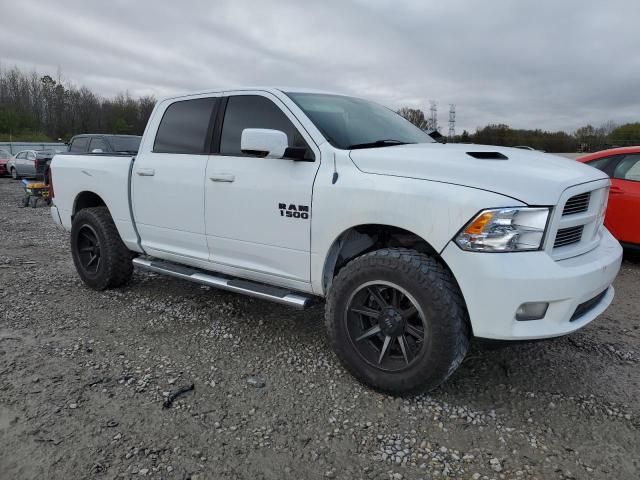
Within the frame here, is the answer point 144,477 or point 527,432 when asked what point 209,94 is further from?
point 527,432

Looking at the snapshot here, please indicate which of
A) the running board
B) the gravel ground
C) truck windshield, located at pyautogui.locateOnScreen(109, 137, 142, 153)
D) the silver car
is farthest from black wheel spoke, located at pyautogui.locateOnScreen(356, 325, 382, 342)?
the silver car

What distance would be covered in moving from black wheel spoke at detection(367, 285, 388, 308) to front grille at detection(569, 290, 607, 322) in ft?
3.44

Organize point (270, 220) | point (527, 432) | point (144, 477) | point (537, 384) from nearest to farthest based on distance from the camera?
point (144, 477)
point (527, 432)
point (537, 384)
point (270, 220)

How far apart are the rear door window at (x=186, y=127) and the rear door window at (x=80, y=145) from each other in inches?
401

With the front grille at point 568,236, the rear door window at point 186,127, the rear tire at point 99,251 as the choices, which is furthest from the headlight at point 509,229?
the rear tire at point 99,251

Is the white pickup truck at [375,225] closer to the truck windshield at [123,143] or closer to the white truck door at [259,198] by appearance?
the white truck door at [259,198]

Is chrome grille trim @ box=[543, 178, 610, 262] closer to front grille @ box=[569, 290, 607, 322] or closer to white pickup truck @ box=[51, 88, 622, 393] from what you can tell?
white pickup truck @ box=[51, 88, 622, 393]

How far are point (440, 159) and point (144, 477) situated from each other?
2.31m

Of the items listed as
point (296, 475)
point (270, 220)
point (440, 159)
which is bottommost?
point (296, 475)

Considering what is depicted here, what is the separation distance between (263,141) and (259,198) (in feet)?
1.57

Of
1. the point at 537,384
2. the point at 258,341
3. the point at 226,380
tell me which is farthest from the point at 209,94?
the point at 537,384

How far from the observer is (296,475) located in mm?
2371

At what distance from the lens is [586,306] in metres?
2.88

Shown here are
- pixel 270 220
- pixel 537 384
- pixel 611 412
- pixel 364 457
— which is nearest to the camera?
pixel 364 457
